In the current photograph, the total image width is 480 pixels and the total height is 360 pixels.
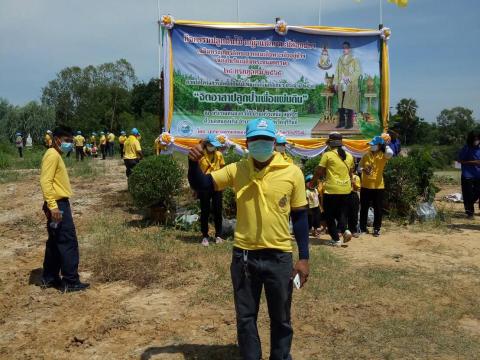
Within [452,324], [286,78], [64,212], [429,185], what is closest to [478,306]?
[452,324]

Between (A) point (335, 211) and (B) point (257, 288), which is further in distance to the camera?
(A) point (335, 211)

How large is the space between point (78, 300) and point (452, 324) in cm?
374

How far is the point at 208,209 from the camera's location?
7.43 metres

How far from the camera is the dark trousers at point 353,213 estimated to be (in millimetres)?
7973

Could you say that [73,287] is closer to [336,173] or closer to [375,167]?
[336,173]

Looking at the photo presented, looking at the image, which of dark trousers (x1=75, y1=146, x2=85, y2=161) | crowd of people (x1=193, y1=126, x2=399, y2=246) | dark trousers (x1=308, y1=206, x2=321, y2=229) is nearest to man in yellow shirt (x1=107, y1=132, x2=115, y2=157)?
dark trousers (x1=75, y1=146, x2=85, y2=161)

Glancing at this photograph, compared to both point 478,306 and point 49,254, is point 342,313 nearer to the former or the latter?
point 478,306

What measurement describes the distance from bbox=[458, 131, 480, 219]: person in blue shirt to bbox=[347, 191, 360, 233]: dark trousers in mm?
3246

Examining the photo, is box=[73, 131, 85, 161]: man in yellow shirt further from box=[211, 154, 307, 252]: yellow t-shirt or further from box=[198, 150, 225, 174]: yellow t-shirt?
box=[211, 154, 307, 252]: yellow t-shirt

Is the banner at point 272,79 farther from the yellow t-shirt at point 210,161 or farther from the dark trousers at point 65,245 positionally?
the dark trousers at point 65,245

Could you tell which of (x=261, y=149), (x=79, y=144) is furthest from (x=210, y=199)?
(x=79, y=144)

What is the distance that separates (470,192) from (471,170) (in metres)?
0.47

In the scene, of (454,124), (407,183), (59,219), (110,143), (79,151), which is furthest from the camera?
(454,124)

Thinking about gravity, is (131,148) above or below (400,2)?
below
